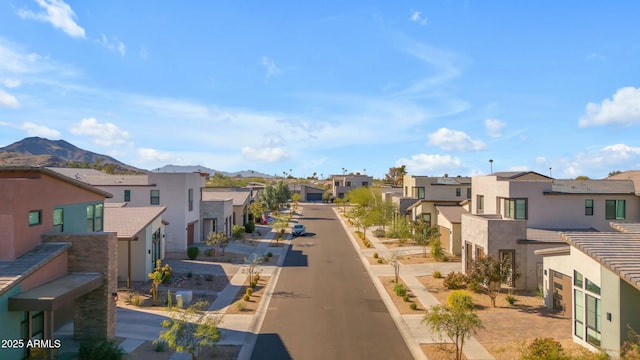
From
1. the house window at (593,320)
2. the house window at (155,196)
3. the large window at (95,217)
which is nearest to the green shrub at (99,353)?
the large window at (95,217)

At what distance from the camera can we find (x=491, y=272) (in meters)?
Answer: 22.5

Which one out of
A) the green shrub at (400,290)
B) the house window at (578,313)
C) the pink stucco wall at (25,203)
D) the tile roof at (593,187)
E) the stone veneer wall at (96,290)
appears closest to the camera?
the pink stucco wall at (25,203)

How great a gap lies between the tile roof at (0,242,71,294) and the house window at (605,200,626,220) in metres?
33.3

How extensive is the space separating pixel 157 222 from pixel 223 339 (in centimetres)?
1461

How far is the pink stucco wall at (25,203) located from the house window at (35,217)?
0.12 metres

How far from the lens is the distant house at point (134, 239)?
2533cm

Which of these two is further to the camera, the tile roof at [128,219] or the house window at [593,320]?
the tile roof at [128,219]

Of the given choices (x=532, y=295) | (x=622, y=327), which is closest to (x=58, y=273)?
(x=622, y=327)

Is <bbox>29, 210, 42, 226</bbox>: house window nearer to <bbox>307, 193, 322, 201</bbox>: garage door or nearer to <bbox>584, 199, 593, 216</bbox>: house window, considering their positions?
<bbox>584, 199, 593, 216</bbox>: house window

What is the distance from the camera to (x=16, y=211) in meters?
14.5

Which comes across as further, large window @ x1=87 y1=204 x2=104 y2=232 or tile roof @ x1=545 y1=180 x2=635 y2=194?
tile roof @ x1=545 y1=180 x2=635 y2=194

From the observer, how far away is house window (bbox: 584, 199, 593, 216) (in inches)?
1188

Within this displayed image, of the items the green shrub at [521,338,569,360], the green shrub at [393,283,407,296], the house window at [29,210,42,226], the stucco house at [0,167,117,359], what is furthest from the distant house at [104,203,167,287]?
the green shrub at [521,338,569,360]

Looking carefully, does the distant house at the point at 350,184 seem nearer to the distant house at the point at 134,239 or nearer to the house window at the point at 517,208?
the house window at the point at 517,208
